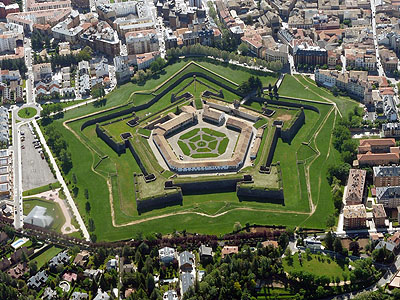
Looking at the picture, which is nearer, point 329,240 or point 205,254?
point 205,254

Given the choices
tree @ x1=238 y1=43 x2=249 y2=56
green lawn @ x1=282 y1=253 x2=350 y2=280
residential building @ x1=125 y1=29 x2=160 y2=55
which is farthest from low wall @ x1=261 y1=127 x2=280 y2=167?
residential building @ x1=125 y1=29 x2=160 y2=55

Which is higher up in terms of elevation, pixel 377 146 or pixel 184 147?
pixel 377 146

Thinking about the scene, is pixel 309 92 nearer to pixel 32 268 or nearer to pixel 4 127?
pixel 4 127

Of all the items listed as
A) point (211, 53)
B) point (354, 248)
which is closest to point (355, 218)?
point (354, 248)

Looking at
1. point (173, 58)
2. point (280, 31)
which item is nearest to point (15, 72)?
point (173, 58)

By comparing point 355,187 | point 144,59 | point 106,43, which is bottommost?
point 355,187

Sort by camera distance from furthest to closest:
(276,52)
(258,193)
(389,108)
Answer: (276,52) → (389,108) → (258,193)

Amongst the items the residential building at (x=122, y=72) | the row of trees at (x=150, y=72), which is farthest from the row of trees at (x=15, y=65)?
the row of trees at (x=150, y=72)
